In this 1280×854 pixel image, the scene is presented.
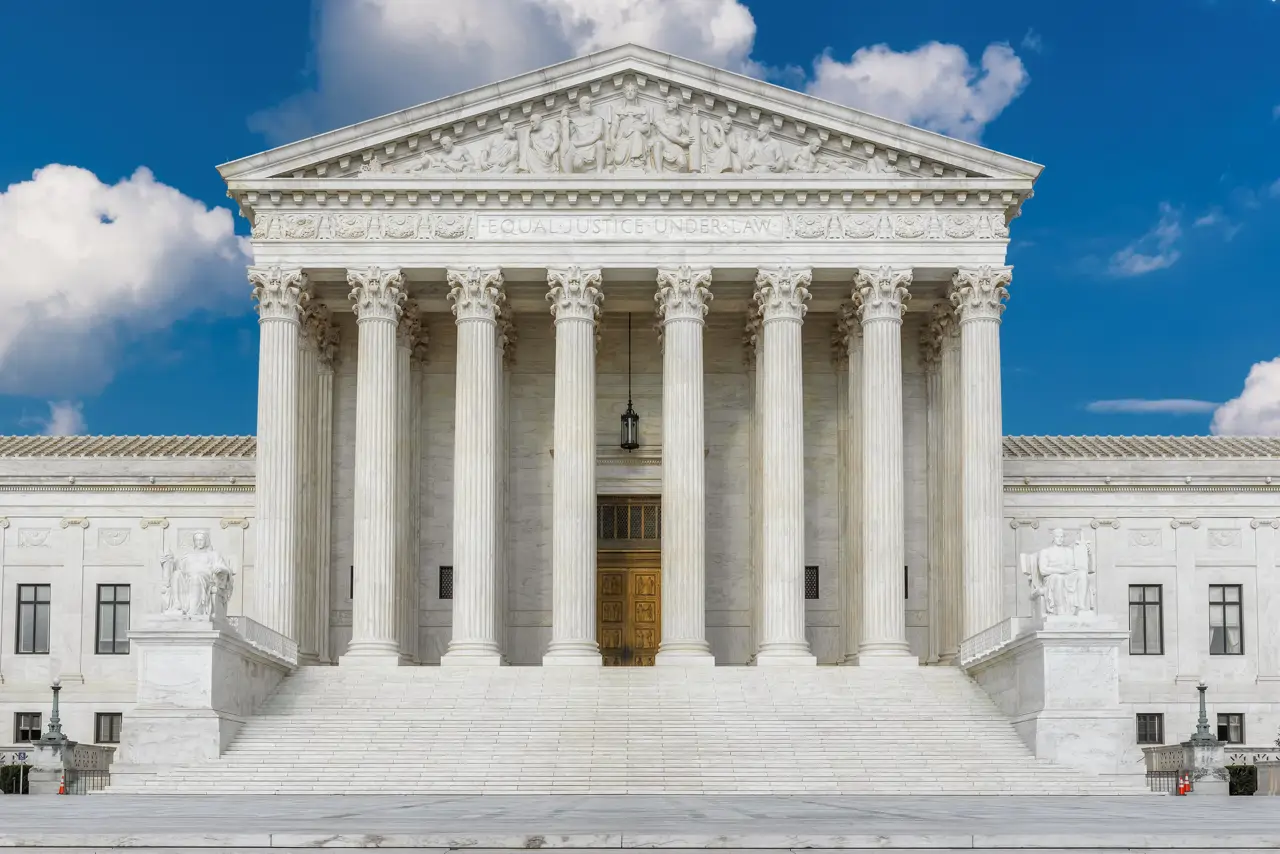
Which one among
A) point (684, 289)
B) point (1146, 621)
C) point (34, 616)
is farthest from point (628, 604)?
point (34, 616)

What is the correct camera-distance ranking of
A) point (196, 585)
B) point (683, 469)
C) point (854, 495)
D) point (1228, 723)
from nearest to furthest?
1. point (196, 585)
2. point (683, 469)
3. point (854, 495)
4. point (1228, 723)

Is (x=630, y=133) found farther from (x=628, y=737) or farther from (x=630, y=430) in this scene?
(x=628, y=737)

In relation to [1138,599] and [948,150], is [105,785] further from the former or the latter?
[1138,599]

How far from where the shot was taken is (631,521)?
193ft

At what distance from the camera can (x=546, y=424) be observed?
5947 cm

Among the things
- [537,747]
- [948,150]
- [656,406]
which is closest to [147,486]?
[656,406]

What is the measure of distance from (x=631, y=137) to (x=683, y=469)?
390 inches

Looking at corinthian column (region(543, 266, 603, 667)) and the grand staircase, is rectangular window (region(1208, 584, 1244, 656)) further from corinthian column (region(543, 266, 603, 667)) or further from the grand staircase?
corinthian column (region(543, 266, 603, 667))

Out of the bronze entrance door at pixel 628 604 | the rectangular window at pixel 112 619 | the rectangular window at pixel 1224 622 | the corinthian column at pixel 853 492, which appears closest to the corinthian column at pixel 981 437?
the corinthian column at pixel 853 492

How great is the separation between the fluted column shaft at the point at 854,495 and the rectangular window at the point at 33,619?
83.1ft

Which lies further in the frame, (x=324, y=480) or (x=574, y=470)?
(x=324, y=480)

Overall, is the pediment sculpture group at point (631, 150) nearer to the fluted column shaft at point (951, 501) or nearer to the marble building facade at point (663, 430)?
the marble building facade at point (663, 430)

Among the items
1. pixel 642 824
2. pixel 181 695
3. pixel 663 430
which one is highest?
pixel 663 430

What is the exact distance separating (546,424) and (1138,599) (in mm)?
19883
